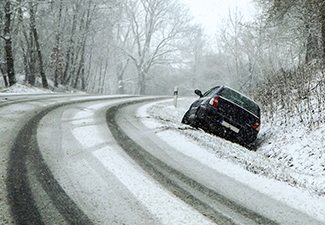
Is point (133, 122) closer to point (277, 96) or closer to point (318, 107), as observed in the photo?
point (318, 107)

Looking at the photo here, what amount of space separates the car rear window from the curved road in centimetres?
279

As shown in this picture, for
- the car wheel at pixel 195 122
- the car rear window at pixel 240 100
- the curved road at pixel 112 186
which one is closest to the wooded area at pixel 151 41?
the car rear window at pixel 240 100

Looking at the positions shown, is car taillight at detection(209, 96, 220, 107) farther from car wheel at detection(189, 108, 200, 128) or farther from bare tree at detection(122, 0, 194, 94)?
bare tree at detection(122, 0, 194, 94)

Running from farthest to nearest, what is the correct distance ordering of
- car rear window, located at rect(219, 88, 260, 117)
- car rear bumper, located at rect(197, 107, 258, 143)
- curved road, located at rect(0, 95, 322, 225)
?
1. car rear window, located at rect(219, 88, 260, 117)
2. car rear bumper, located at rect(197, 107, 258, 143)
3. curved road, located at rect(0, 95, 322, 225)

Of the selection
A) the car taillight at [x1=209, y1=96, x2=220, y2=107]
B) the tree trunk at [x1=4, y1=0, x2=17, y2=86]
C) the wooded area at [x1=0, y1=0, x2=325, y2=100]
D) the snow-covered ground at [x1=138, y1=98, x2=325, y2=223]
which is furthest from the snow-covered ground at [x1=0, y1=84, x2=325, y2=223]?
the tree trunk at [x1=4, y1=0, x2=17, y2=86]

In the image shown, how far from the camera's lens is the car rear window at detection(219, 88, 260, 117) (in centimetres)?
640

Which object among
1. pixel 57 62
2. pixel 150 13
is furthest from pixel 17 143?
pixel 150 13

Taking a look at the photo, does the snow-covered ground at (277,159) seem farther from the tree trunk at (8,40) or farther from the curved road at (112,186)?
the tree trunk at (8,40)

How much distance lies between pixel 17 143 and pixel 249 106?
539cm

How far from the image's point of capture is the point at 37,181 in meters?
2.67

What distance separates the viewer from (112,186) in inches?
111

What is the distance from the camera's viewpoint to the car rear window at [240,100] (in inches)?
252

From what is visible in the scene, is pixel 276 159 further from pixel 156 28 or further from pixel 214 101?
pixel 156 28

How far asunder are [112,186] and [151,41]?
95.5ft
